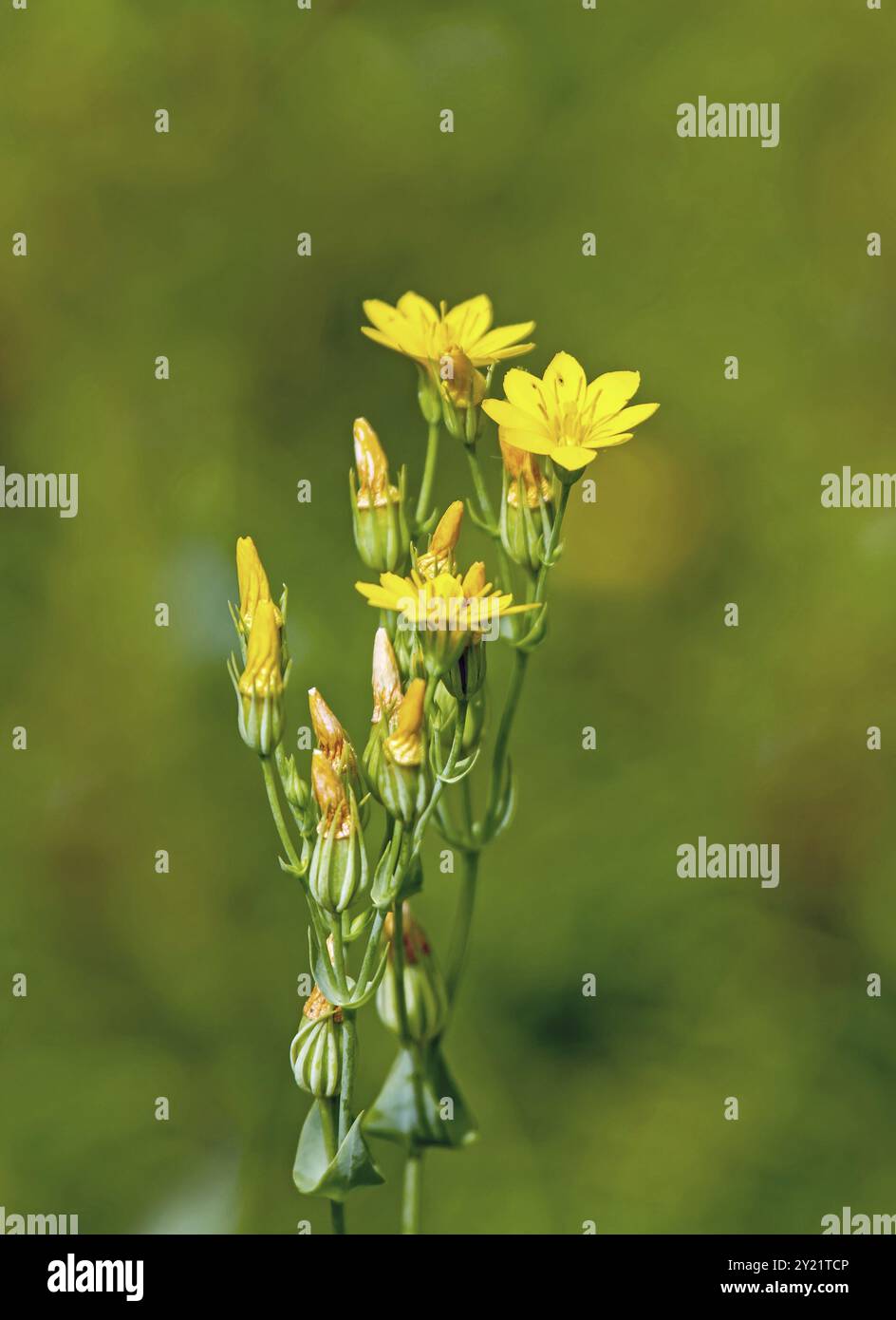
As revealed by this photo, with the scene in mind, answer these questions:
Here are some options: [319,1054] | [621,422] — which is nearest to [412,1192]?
[319,1054]

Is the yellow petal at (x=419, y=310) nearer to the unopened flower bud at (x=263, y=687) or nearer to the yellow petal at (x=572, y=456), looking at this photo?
the yellow petal at (x=572, y=456)

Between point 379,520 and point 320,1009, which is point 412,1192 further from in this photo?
point 379,520

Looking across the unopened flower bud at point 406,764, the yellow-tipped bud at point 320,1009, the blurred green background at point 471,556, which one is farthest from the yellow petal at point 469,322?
the yellow-tipped bud at point 320,1009

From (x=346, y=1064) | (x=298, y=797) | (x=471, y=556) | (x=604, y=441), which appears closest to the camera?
(x=346, y=1064)

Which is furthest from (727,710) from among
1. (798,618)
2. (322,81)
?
(322,81)

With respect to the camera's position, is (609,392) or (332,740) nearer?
(332,740)

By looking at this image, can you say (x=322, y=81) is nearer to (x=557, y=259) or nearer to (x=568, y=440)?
(x=557, y=259)
